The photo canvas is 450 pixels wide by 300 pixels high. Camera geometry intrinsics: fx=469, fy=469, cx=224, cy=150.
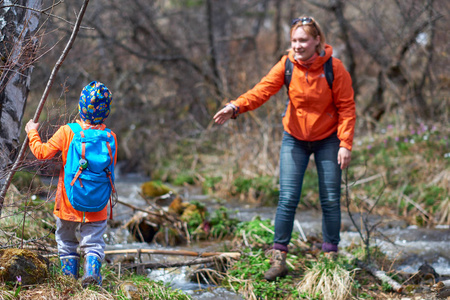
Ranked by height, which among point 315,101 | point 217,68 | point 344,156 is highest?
point 217,68

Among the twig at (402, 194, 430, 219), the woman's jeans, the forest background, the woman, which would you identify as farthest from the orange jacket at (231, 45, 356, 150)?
the twig at (402, 194, 430, 219)

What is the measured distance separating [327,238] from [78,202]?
213 centimetres

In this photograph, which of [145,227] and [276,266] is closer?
[276,266]

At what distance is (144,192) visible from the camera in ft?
25.4

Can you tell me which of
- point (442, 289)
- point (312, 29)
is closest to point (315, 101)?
point (312, 29)

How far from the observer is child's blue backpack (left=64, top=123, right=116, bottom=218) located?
10.1 feet

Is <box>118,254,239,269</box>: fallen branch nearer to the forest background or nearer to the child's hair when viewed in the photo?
the child's hair

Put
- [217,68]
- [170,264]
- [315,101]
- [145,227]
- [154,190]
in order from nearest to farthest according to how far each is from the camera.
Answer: [315,101], [170,264], [145,227], [154,190], [217,68]

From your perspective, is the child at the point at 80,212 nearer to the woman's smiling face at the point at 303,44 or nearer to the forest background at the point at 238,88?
the woman's smiling face at the point at 303,44

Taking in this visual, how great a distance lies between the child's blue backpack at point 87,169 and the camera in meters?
3.08

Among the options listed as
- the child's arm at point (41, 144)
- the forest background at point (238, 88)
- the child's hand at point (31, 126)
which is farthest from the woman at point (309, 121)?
the forest background at point (238, 88)

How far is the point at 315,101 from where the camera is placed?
12.6ft

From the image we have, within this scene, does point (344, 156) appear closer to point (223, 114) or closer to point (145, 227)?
point (223, 114)

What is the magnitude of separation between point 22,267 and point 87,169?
2.35ft
